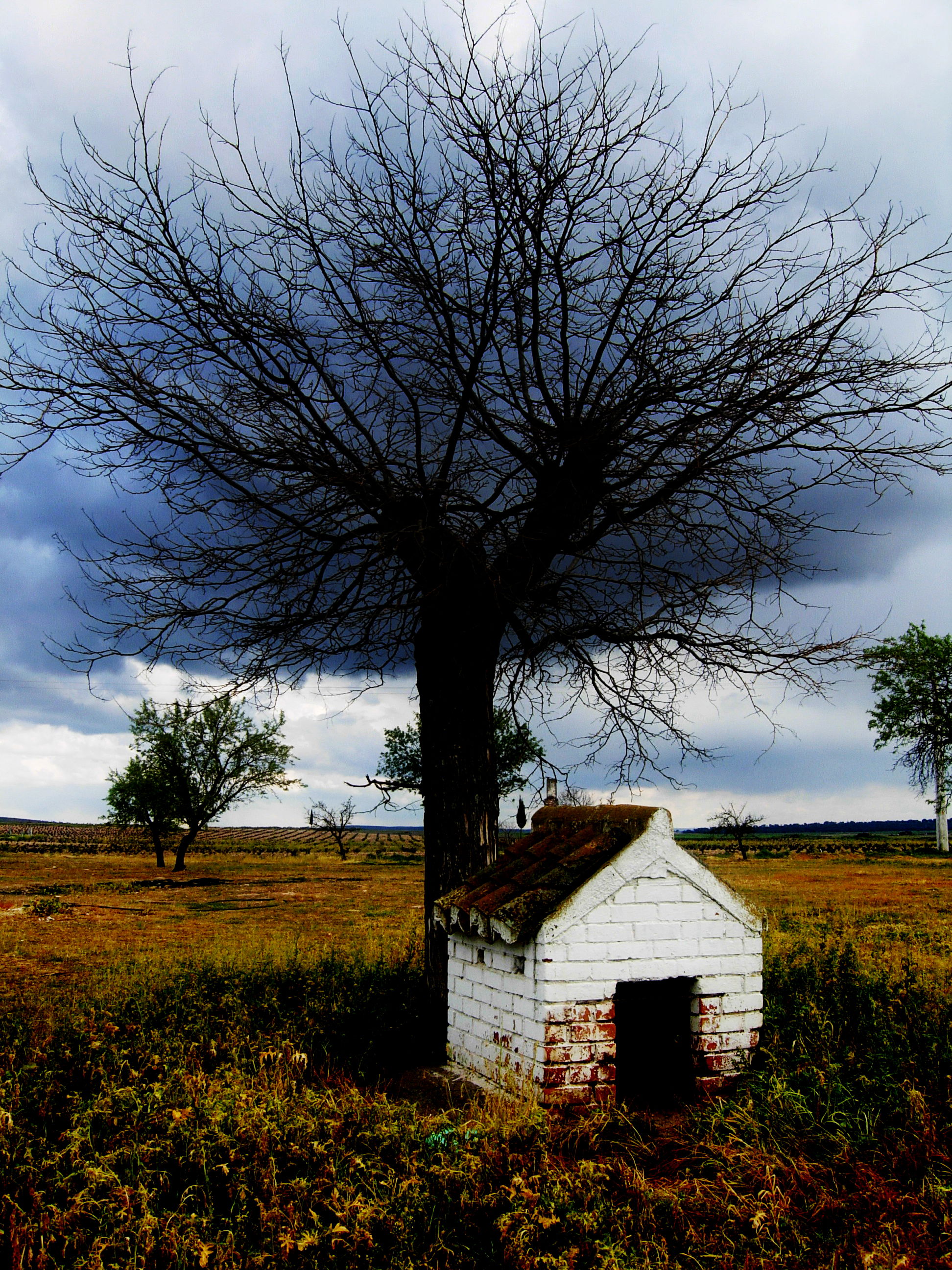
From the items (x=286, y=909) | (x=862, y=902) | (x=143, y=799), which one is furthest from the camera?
(x=143, y=799)

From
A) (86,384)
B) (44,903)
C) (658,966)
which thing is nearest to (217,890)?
(44,903)

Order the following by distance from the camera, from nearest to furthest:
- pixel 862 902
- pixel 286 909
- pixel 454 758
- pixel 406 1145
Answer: pixel 406 1145 → pixel 454 758 → pixel 862 902 → pixel 286 909

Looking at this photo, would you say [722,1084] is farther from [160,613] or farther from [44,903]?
[44,903]

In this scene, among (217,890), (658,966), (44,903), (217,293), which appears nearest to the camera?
(658,966)

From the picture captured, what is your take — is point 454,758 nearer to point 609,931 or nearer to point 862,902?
point 609,931

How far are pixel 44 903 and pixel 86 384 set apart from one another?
17.3 meters

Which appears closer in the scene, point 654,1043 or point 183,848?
point 654,1043

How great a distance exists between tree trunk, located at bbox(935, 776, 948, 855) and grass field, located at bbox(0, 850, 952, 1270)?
3381cm

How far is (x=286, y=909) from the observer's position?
22.7 metres

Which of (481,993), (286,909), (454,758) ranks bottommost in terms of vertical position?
(286,909)

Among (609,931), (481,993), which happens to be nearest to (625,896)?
(609,931)

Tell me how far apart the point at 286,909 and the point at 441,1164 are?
1930 centimetres

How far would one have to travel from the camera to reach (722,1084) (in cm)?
578

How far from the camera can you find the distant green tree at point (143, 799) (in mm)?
37844
